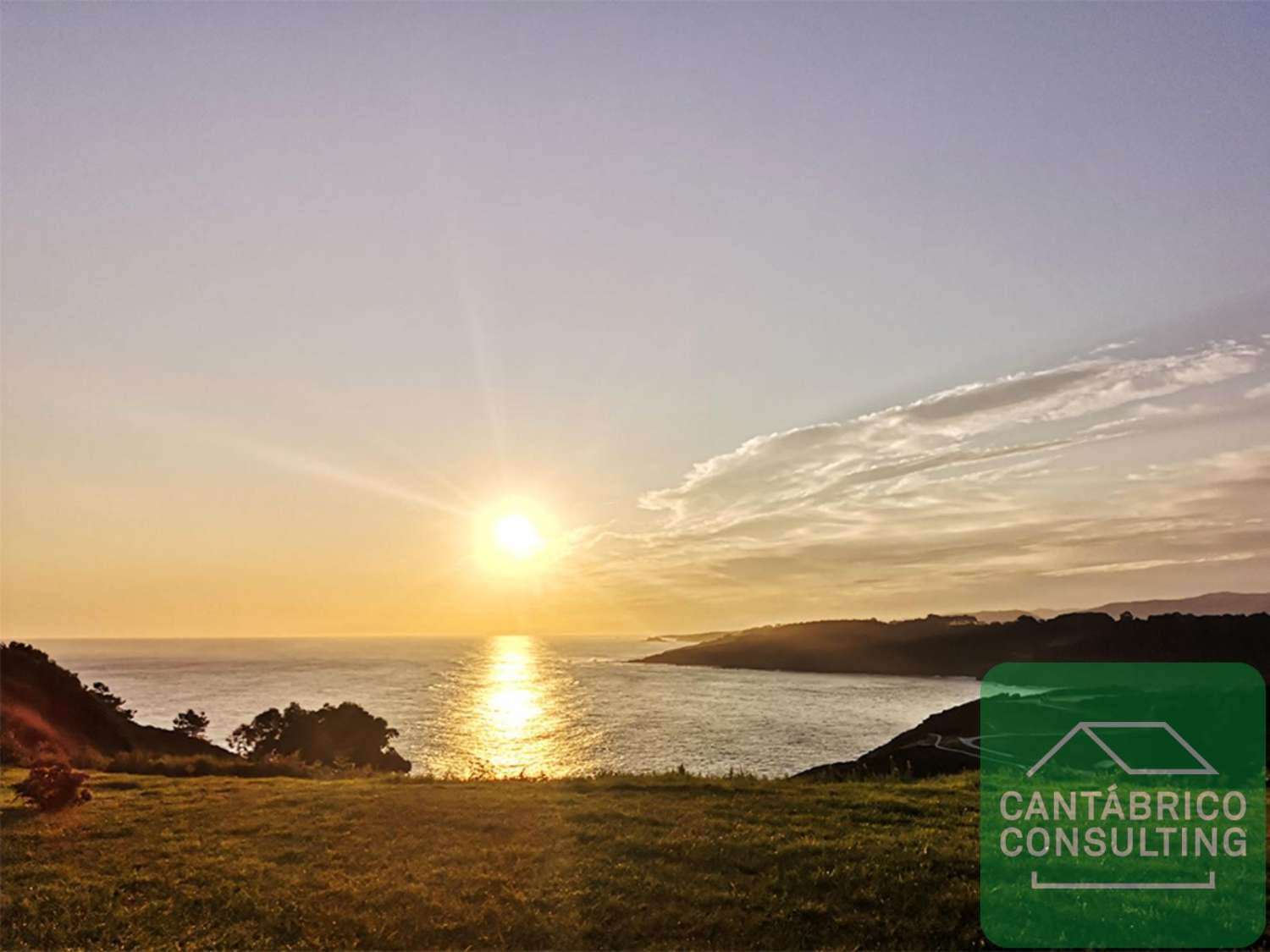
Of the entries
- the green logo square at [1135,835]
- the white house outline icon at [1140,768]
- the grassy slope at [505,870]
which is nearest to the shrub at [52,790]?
the grassy slope at [505,870]

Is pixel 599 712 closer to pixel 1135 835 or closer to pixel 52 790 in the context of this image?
pixel 52 790

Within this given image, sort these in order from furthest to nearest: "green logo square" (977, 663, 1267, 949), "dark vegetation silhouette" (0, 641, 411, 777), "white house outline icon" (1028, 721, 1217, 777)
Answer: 1. "dark vegetation silhouette" (0, 641, 411, 777)
2. "white house outline icon" (1028, 721, 1217, 777)
3. "green logo square" (977, 663, 1267, 949)

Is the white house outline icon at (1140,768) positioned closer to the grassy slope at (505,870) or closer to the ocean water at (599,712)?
the grassy slope at (505,870)

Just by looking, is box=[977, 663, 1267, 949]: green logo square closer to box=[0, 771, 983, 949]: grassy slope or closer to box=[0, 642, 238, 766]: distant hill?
box=[0, 771, 983, 949]: grassy slope

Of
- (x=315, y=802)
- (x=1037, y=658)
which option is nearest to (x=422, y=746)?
(x=315, y=802)

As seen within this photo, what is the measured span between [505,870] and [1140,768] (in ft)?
67.7

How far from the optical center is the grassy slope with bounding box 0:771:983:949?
39.4 feet

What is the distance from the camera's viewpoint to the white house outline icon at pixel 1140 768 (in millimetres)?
23469

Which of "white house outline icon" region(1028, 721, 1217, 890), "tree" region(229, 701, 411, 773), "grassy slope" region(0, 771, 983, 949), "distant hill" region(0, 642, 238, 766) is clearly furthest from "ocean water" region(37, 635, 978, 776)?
"white house outline icon" region(1028, 721, 1217, 890)

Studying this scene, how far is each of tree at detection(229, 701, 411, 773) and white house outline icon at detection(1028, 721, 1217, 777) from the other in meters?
48.8

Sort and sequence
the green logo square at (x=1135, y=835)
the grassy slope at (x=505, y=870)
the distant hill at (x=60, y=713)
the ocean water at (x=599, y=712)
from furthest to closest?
the ocean water at (x=599, y=712)
the distant hill at (x=60, y=713)
the green logo square at (x=1135, y=835)
the grassy slope at (x=505, y=870)

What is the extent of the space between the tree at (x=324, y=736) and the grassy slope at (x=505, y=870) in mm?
42973

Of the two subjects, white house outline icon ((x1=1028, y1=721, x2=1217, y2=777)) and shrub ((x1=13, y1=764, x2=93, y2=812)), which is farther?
white house outline icon ((x1=1028, y1=721, x2=1217, y2=777))

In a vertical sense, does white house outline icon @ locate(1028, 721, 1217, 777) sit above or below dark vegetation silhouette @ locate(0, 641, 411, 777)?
above
